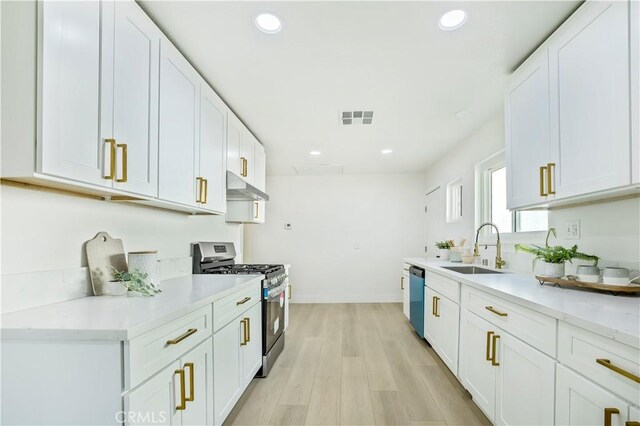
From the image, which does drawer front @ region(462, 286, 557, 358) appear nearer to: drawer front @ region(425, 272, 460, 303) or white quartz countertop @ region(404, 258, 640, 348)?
white quartz countertop @ region(404, 258, 640, 348)

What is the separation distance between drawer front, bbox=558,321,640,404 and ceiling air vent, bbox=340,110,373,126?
2.25 m

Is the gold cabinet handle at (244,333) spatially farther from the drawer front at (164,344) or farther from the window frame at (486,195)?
the window frame at (486,195)

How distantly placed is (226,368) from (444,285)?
6.27 ft

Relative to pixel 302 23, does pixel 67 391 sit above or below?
below

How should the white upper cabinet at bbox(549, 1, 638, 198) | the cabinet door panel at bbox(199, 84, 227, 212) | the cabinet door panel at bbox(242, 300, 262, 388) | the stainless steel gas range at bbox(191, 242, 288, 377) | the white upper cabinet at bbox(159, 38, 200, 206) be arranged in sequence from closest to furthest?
the white upper cabinet at bbox(549, 1, 638, 198) → the white upper cabinet at bbox(159, 38, 200, 206) → the cabinet door panel at bbox(242, 300, 262, 388) → the cabinet door panel at bbox(199, 84, 227, 212) → the stainless steel gas range at bbox(191, 242, 288, 377)

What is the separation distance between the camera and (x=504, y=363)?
5.26 feet

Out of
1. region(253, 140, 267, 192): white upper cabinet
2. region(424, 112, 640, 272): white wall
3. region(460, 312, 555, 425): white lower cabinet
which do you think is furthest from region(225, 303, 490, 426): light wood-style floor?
region(253, 140, 267, 192): white upper cabinet

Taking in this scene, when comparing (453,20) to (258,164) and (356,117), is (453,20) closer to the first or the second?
(356,117)

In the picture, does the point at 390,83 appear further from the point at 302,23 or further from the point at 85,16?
the point at 85,16

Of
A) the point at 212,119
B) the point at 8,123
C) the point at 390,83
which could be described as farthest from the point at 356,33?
the point at 8,123

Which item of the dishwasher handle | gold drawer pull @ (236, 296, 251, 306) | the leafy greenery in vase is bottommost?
the dishwasher handle

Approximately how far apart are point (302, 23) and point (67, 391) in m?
1.93

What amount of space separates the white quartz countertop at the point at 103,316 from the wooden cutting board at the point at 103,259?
0.28ft

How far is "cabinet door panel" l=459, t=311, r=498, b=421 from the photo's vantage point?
68.9 inches
